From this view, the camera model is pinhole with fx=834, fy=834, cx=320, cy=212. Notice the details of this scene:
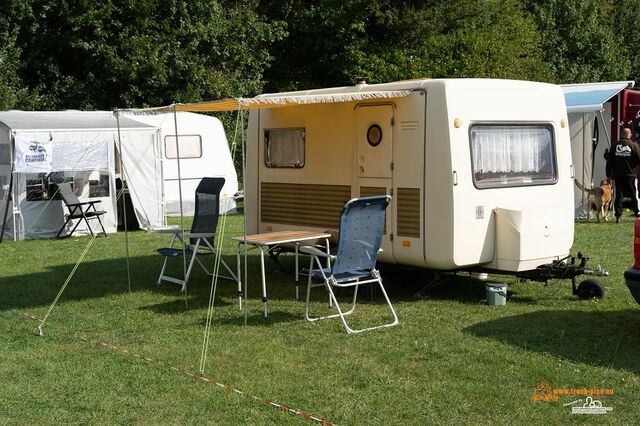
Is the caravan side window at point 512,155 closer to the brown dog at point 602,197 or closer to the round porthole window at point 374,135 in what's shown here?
the round porthole window at point 374,135

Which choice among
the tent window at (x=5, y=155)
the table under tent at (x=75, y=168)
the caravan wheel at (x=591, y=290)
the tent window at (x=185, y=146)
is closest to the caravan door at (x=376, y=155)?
the caravan wheel at (x=591, y=290)

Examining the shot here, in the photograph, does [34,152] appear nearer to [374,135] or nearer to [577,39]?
[374,135]

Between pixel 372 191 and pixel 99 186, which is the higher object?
pixel 372 191

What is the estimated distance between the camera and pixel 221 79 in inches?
873

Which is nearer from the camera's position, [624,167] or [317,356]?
[317,356]

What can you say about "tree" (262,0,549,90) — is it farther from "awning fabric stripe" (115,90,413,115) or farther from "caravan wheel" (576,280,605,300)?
"caravan wheel" (576,280,605,300)

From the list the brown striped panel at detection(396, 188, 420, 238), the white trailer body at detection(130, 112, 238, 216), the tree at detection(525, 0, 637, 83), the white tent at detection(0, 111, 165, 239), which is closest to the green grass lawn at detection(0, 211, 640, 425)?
the brown striped panel at detection(396, 188, 420, 238)

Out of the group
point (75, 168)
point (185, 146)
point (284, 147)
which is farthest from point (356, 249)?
point (185, 146)

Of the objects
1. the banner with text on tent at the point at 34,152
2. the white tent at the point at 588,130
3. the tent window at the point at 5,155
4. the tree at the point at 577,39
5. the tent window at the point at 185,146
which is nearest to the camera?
the banner with text on tent at the point at 34,152

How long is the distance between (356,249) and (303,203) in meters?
2.01

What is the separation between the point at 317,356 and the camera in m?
6.04

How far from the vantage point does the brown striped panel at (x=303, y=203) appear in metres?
8.45

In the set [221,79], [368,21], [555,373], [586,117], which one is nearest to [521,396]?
[555,373]

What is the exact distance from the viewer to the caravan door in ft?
26.1
